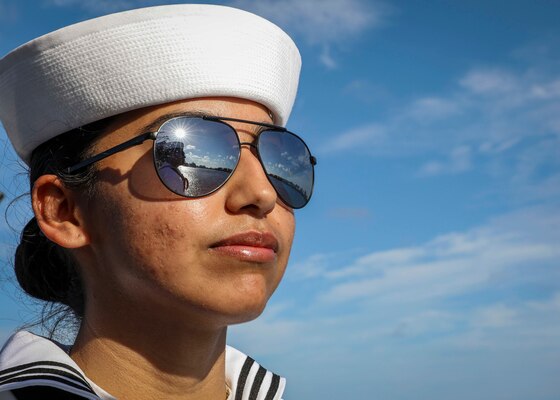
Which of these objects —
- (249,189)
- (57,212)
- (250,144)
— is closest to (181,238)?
(249,189)

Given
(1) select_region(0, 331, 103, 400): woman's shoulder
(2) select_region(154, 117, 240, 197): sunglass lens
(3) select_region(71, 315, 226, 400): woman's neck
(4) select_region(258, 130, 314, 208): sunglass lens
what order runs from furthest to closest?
(4) select_region(258, 130, 314, 208): sunglass lens, (3) select_region(71, 315, 226, 400): woman's neck, (2) select_region(154, 117, 240, 197): sunglass lens, (1) select_region(0, 331, 103, 400): woman's shoulder

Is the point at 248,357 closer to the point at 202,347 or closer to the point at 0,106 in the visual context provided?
the point at 202,347

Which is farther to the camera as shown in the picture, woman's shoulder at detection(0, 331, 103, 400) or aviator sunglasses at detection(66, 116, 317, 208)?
aviator sunglasses at detection(66, 116, 317, 208)

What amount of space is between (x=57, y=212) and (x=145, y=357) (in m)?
0.90

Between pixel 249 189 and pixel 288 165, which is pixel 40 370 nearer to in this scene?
pixel 249 189

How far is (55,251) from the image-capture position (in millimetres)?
4445

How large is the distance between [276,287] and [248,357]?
3.22ft

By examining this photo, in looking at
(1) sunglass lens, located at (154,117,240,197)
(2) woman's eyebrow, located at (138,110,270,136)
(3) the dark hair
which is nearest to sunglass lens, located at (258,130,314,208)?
(1) sunglass lens, located at (154,117,240,197)

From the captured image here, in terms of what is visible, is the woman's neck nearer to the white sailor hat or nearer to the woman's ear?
the woman's ear

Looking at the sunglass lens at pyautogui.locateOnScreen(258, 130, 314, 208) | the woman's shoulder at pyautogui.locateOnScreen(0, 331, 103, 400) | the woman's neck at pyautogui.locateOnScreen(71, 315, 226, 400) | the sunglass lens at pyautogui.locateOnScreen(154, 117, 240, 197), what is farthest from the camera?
the sunglass lens at pyautogui.locateOnScreen(258, 130, 314, 208)

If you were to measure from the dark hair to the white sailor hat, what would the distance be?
0.07 metres

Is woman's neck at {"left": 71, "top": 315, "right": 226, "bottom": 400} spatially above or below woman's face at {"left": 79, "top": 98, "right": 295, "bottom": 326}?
below

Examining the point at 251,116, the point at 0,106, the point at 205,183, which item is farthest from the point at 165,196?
the point at 0,106

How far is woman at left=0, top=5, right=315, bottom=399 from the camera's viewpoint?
3.55 m
